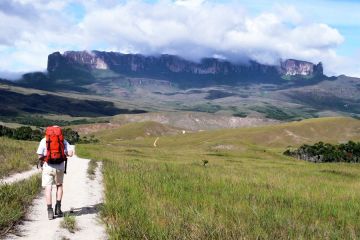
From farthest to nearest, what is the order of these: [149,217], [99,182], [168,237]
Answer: [99,182], [149,217], [168,237]

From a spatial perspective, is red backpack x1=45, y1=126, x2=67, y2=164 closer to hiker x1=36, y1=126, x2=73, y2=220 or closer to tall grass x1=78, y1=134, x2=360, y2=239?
hiker x1=36, y1=126, x2=73, y2=220

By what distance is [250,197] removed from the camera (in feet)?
65.0

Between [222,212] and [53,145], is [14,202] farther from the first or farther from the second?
[222,212]

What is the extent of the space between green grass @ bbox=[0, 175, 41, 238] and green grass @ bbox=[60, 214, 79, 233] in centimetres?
116

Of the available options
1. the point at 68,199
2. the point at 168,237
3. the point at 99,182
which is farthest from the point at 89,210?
the point at 99,182

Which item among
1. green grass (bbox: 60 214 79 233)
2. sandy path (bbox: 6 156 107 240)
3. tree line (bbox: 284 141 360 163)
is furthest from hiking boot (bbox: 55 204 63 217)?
tree line (bbox: 284 141 360 163)

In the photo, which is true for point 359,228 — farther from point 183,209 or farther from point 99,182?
point 99,182

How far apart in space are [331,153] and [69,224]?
390 feet

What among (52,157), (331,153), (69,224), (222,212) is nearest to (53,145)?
(52,157)

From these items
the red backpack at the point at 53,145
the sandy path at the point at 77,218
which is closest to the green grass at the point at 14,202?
the sandy path at the point at 77,218

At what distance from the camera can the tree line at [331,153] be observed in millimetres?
122625

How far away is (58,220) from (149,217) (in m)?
2.79

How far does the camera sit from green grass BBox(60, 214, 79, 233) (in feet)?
45.1

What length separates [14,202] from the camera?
50.2ft
